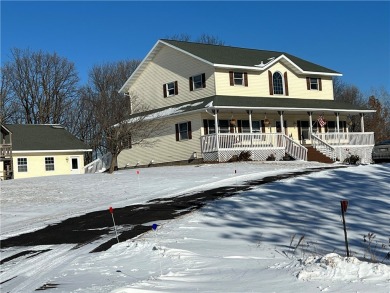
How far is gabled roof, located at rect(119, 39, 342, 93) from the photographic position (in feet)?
105

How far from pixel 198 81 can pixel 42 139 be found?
55.6ft

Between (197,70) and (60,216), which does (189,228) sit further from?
(197,70)

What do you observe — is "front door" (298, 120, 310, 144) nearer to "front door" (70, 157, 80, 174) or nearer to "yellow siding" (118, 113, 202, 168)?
"yellow siding" (118, 113, 202, 168)

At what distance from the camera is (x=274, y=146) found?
102 feet

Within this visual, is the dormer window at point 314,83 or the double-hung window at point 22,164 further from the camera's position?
the double-hung window at point 22,164

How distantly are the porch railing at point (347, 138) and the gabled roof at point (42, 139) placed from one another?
67.4ft

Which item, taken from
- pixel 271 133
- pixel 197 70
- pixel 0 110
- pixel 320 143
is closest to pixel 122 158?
pixel 197 70

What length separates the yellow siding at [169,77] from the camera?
32.1 m

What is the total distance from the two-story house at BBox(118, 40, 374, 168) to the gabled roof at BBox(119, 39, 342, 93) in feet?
0.23

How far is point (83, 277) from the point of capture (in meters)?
7.09

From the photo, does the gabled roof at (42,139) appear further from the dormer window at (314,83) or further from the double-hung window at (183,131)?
the dormer window at (314,83)

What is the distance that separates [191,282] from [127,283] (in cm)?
86

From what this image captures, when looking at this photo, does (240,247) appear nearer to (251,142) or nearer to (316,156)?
(251,142)

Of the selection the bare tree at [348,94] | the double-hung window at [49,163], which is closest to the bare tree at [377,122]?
the bare tree at [348,94]
